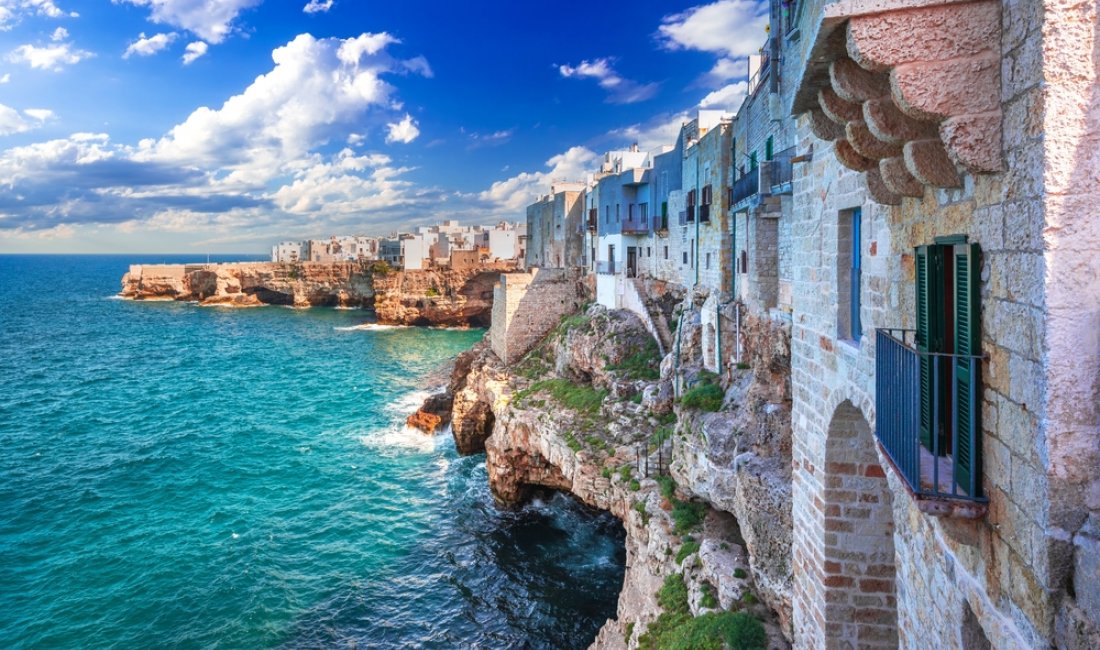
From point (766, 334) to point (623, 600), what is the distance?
6350mm

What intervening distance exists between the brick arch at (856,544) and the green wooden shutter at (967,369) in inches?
104

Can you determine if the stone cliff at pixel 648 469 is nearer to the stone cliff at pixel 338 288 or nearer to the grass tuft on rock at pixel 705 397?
the grass tuft on rock at pixel 705 397

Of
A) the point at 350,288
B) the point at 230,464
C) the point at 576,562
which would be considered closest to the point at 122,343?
the point at 350,288

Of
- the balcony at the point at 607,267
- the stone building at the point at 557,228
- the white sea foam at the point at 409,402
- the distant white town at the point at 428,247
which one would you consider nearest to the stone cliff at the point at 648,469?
the balcony at the point at 607,267

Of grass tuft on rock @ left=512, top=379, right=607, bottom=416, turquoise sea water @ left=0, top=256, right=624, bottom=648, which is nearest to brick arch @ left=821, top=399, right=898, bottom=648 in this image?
turquoise sea water @ left=0, top=256, right=624, bottom=648

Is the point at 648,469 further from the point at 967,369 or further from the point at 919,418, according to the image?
the point at 967,369

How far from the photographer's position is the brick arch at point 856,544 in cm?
653

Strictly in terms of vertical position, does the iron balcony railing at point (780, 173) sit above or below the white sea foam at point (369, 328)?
above

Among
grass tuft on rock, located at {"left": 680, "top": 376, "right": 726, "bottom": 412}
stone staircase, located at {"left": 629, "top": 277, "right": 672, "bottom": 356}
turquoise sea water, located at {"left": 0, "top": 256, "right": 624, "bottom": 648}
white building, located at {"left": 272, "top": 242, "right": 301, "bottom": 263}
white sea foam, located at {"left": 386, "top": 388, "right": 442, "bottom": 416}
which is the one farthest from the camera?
white building, located at {"left": 272, "top": 242, "right": 301, "bottom": 263}

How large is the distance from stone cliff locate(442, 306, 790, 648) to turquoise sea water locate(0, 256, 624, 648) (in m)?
2.43

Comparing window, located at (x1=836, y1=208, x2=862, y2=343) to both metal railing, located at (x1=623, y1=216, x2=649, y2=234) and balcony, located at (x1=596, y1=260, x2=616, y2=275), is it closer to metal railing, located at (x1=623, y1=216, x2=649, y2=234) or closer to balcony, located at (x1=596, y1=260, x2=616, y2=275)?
metal railing, located at (x1=623, y1=216, x2=649, y2=234)

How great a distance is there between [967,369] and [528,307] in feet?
100

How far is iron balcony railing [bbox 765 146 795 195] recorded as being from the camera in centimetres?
1377

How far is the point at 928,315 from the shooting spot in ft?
13.8
